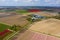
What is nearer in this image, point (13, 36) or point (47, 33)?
point (13, 36)

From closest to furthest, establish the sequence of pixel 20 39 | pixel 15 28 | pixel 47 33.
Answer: pixel 20 39
pixel 47 33
pixel 15 28

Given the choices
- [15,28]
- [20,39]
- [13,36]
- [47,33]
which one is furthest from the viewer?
[15,28]

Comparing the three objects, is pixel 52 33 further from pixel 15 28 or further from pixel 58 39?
pixel 15 28

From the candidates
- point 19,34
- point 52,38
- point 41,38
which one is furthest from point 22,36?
point 52,38

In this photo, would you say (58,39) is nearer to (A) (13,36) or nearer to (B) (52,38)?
(B) (52,38)

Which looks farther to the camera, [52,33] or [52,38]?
[52,33]

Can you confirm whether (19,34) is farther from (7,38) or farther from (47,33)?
(47,33)

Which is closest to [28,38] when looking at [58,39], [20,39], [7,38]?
[20,39]

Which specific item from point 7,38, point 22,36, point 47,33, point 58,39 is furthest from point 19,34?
point 58,39
